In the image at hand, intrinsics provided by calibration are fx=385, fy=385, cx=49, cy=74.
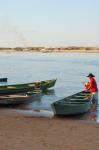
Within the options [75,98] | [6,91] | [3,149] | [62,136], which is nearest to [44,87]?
[6,91]

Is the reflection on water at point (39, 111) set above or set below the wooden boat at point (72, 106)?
below

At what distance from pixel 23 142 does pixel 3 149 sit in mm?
1075

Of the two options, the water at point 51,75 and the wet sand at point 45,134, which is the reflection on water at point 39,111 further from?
the wet sand at point 45,134

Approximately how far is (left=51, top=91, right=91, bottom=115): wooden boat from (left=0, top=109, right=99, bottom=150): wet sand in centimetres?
72

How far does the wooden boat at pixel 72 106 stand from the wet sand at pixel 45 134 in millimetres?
724

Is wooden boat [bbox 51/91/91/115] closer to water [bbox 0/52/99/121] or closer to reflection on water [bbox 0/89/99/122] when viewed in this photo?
reflection on water [bbox 0/89/99/122]

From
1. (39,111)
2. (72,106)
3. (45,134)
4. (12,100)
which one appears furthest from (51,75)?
(45,134)

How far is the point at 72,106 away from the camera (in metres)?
16.6

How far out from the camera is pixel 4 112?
17719 millimetres

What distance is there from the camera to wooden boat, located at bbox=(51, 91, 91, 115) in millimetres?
16359

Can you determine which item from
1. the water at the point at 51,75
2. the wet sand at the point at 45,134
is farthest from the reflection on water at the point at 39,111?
the wet sand at the point at 45,134

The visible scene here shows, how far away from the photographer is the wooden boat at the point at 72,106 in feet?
53.7

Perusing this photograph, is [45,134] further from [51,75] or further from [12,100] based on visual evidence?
[51,75]

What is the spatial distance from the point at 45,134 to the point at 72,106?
15.6 ft
